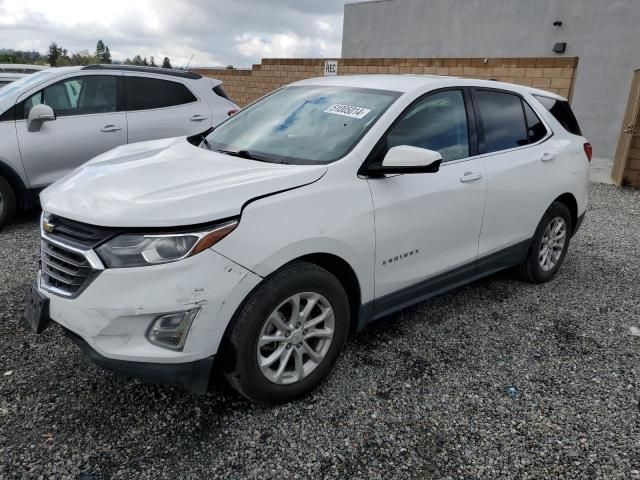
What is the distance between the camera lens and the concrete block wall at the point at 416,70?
887 centimetres

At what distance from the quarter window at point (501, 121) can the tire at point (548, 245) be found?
74cm

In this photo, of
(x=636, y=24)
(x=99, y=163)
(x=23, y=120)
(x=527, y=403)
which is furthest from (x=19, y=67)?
(x=636, y=24)

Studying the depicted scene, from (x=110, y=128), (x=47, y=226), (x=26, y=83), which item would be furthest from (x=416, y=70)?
(x=47, y=226)

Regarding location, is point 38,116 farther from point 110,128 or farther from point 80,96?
Result: point 110,128

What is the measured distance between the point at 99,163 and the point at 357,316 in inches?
70.0

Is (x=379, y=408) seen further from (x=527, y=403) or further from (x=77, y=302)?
(x=77, y=302)

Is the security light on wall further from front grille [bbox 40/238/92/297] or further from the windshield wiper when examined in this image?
front grille [bbox 40/238/92/297]

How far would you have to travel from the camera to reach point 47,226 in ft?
8.29

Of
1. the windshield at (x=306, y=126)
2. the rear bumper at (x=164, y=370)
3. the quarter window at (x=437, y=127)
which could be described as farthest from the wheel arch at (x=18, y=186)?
the quarter window at (x=437, y=127)

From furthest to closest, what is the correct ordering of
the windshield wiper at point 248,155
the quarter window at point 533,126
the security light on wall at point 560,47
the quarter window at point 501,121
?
the security light on wall at point 560,47
the quarter window at point 533,126
the quarter window at point 501,121
the windshield wiper at point 248,155

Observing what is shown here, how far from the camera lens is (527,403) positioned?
2836 millimetres

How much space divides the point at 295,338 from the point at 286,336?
5 centimetres

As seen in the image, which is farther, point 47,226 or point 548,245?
point 548,245

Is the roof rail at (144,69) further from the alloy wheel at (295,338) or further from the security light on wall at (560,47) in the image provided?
the security light on wall at (560,47)
